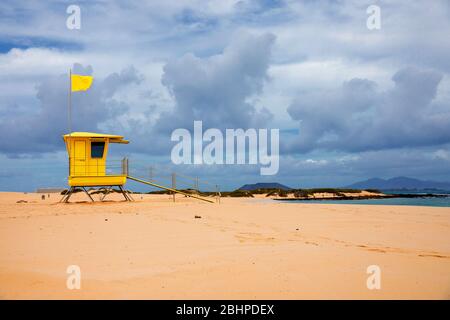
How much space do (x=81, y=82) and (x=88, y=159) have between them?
4783mm

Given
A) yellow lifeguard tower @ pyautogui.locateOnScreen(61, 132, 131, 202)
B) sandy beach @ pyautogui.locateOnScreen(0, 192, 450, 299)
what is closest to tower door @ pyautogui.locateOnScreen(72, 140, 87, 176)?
yellow lifeguard tower @ pyautogui.locateOnScreen(61, 132, 131, 202)

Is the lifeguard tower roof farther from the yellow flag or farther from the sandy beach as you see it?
the sandy beach

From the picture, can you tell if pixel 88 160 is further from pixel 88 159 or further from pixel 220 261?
pixel 220 261

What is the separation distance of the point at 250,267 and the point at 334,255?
6.52 feet

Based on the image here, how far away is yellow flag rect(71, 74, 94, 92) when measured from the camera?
26.9m

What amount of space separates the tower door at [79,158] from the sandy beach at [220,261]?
47.5 feet

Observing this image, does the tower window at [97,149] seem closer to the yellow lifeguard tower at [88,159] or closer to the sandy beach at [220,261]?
the yellow lifeguard tower at [88,159]

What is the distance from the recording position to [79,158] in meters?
27.2

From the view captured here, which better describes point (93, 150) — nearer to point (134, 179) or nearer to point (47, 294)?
point (134, 179)

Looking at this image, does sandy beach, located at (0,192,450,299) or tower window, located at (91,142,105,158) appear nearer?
sandy beach, located at (0,192,450,299)

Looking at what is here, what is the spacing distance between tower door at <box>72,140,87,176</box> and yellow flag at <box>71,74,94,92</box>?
3.28 meters

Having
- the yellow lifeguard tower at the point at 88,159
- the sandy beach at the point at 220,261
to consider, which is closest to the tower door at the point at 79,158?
the yellow lifeguard tower at the point at 88,159

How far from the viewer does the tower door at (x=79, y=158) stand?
2708 centimetres

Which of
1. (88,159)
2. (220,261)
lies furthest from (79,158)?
(220,261)
